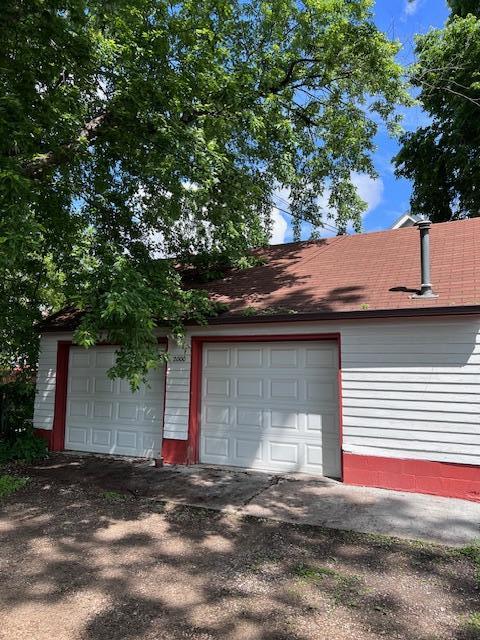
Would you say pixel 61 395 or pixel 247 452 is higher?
pixel 61 395

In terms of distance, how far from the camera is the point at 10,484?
22.2 ft

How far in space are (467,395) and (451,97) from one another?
43.2ft

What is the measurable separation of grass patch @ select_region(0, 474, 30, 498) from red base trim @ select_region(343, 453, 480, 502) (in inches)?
188

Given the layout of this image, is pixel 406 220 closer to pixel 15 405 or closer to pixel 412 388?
pixel 412 388

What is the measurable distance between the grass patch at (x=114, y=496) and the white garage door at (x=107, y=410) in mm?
2271

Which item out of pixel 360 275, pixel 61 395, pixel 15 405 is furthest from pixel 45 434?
pixel 360 275

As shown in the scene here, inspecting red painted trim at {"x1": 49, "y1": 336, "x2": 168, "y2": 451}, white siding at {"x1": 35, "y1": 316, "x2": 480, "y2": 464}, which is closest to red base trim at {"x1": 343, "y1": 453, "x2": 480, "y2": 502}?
white siding at {"x1": 35, "y1": 316, "x2": 480, "y2": 464}

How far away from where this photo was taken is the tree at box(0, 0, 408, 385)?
602 cm

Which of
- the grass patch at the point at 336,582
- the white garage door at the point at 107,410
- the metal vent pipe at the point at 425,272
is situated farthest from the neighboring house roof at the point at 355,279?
the grass patch at the point at 336,582

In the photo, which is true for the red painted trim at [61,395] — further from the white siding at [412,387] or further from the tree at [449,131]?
the tree at [449,131]

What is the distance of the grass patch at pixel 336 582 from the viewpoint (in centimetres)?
349

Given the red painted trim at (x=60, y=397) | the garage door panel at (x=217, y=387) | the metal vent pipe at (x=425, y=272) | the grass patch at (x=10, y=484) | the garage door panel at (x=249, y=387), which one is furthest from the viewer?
the red painted trim at (x=60, y=397)

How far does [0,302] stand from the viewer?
8.43 metres

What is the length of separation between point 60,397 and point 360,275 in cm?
651
